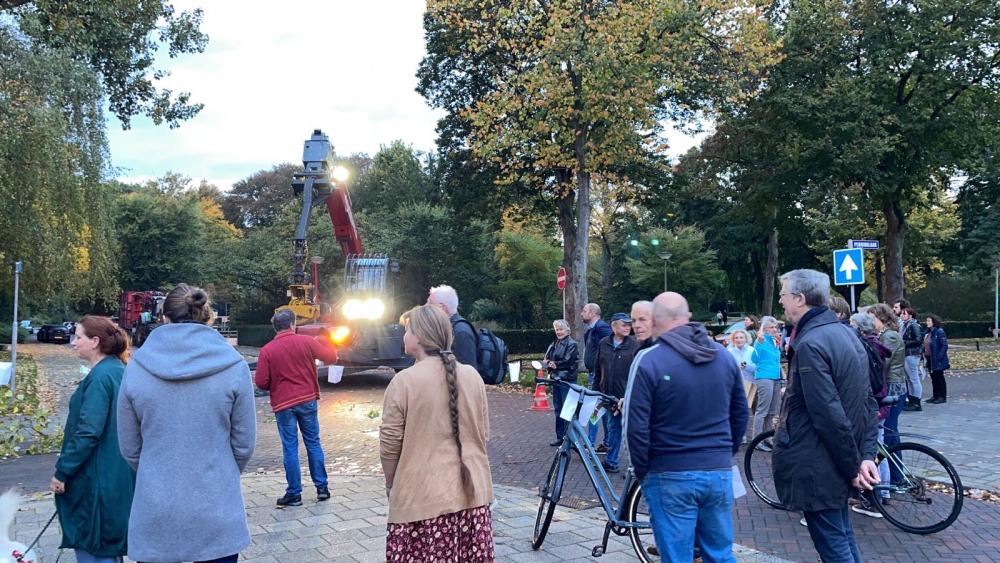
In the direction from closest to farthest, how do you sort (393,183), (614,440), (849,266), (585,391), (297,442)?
(585,391)
(297,442)
(614,440)
(849,266)
(393,183)

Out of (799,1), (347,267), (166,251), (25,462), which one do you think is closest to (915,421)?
(25,462)

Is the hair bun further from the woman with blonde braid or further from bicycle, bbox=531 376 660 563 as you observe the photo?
bicycle, bbox=531 376 660 563

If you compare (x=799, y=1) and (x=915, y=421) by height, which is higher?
(x=799, y=1)

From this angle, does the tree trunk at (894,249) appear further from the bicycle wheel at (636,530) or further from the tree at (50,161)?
the tree at (50,161)

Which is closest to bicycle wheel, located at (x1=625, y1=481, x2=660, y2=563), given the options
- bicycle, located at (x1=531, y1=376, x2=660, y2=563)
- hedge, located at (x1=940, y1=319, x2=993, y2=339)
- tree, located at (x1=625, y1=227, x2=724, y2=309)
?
bicycle, located at (x1=531, y1=376, x2=660, y2=563)

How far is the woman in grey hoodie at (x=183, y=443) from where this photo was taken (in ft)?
9.87

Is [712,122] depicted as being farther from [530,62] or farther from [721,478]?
[721,478]

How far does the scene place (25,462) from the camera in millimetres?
8562

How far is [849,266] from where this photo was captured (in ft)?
37.8

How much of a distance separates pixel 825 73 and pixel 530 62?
1077 cm

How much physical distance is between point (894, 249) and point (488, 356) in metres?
23.6

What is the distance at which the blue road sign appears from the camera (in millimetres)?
11453

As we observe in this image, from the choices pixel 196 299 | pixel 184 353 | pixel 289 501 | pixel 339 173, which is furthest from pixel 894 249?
pixel 184 353

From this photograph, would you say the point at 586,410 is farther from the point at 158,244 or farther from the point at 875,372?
the point at 158,244
